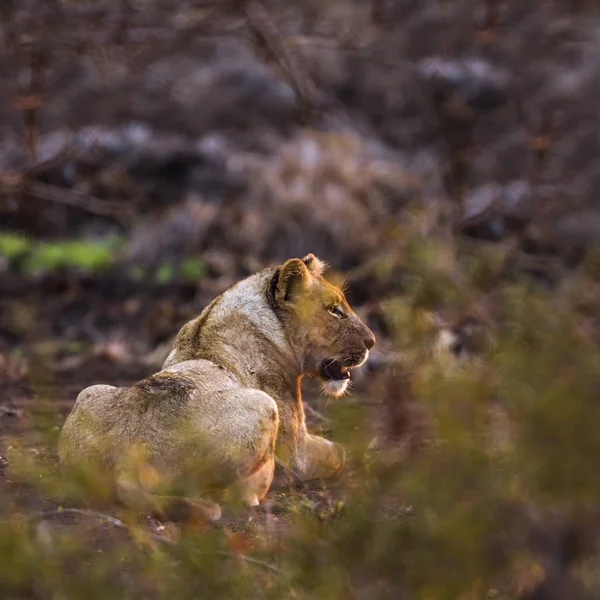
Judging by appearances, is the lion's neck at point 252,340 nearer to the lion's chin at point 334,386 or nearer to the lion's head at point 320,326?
the lion's head at point 320,326

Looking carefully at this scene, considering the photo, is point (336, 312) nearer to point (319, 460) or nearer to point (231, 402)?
point (319, 460)

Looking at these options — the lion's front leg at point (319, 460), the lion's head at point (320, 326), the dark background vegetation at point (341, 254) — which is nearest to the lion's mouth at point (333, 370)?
the lion's head at point (320, 326)

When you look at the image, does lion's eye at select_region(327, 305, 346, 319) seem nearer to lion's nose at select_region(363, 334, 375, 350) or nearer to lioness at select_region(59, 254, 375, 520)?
lioness at select_region(59, 254, 375, 520)

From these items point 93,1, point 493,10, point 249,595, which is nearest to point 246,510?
point 249,595

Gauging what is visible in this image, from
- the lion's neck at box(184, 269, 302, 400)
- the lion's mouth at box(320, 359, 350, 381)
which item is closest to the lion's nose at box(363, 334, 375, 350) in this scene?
the lion's mouth at box(320, 359, 350, 381)

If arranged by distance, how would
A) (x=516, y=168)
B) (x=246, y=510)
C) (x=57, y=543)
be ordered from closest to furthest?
(x=57, y=543) < (x=246, y=510) < (x=516, y=168)

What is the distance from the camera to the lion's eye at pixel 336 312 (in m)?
5.28

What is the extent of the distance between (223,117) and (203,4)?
365cm

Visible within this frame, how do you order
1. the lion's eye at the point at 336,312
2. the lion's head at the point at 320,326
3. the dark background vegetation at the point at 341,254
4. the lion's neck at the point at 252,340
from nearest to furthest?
1. the dark background vegetation at the point at 341,254
2. the lion's neck at the point at 252,340
3. the lion's head at the point at 320,326
4. the lion's eye at the point at 336,312

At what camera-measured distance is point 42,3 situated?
37.0 ft

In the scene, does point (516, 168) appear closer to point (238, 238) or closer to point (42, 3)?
point (238, 238)

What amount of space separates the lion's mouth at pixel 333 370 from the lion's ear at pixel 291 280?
0.36m

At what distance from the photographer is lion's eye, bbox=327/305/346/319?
17.3 ft

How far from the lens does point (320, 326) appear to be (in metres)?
5.24
